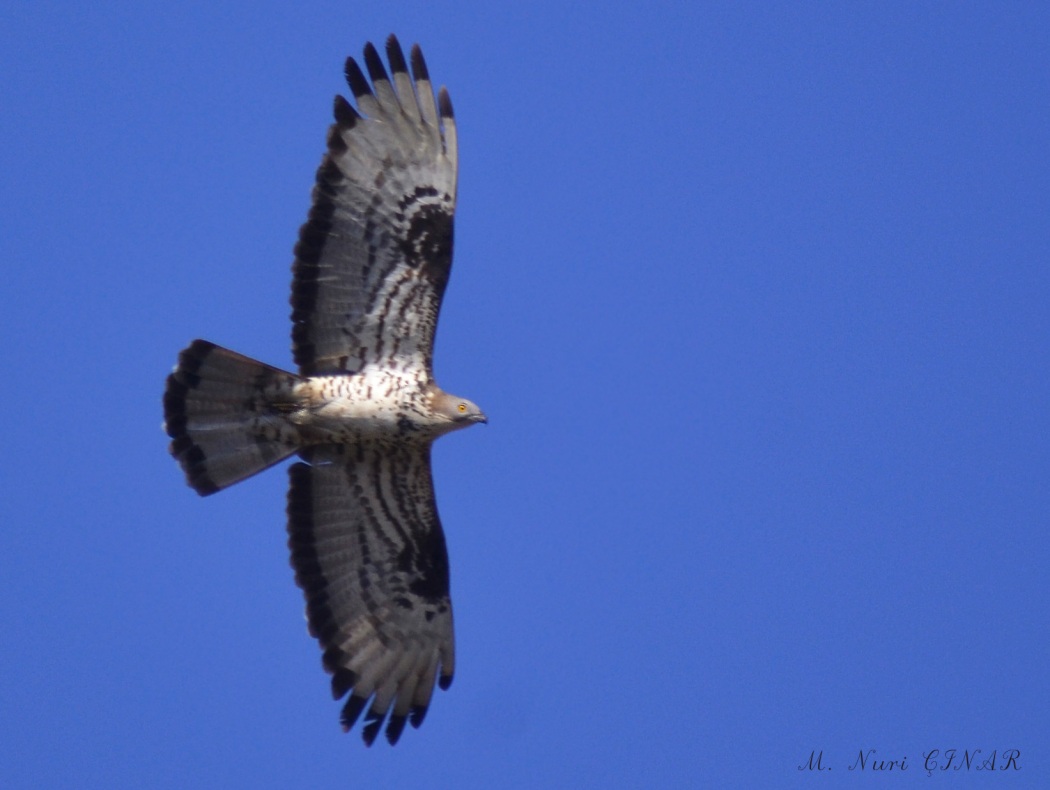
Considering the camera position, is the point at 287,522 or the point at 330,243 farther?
the point at 287,522

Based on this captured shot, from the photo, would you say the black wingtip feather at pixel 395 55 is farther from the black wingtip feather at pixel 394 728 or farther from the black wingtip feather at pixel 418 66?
the black wingtip feather at pixel 394 728

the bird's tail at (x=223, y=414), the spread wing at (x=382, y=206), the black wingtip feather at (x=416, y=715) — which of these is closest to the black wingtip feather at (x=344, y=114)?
the spread wing at (x=382, y=206)

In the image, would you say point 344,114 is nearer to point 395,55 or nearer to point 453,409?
point 395,55

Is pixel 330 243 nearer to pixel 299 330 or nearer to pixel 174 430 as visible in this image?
pixel 299 330

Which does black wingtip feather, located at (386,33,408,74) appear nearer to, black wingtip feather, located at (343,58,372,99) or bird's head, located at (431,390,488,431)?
black wingtip feather, located at (343,58,372,99)

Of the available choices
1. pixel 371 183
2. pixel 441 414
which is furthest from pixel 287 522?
pixel 371 183

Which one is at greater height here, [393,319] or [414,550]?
[393,319]
